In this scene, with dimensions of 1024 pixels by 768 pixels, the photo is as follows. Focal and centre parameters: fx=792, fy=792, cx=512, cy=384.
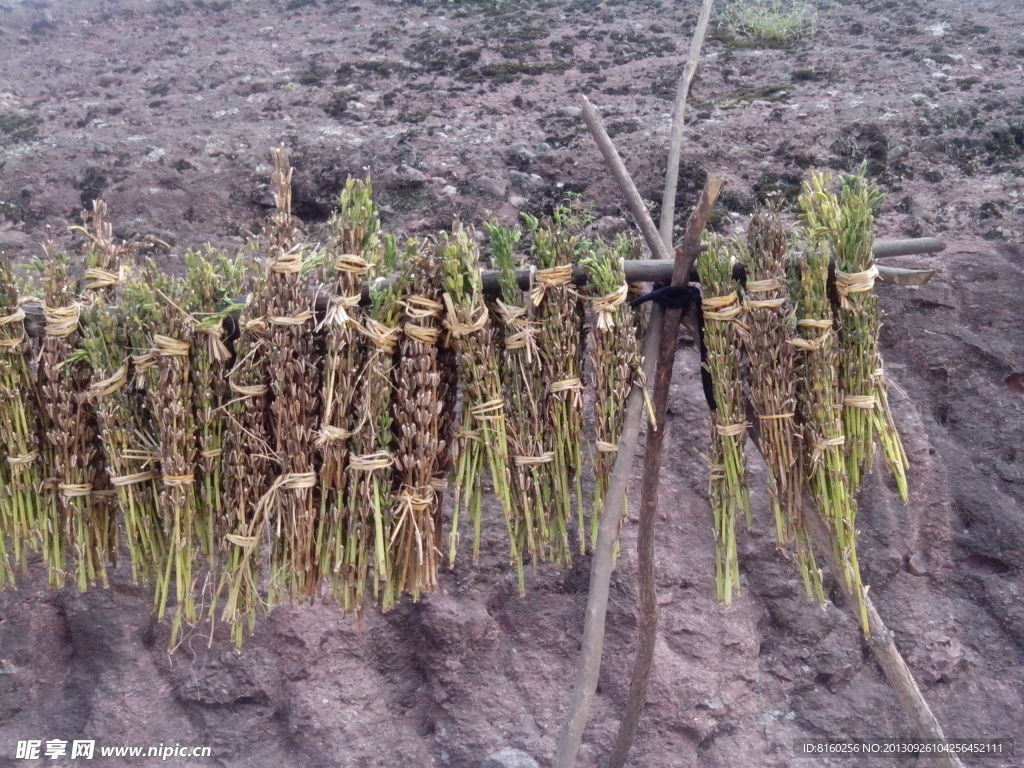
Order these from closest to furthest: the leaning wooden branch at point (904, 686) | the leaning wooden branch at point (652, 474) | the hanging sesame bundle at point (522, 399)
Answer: the leaning wooden branch at point (652, 474), the hanging sesame bundle at point (522, 399), the leaning wooden branch at point (904, 686)

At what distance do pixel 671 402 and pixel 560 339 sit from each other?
4.86 ft

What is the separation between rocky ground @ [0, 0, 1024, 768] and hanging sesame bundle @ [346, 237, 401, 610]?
45.0 inches

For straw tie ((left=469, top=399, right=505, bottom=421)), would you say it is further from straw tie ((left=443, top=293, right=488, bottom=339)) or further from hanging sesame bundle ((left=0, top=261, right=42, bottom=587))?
hanging sesame bundle ((left=0, top=261, right=42, bottom=587))

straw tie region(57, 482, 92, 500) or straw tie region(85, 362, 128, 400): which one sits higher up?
straw tie region(85, 362, 128, 400)

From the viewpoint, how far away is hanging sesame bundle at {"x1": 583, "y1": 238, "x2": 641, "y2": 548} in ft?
5.71

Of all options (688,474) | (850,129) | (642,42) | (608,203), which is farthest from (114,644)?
(642,42)

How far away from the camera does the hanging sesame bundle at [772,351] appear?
1697 mm

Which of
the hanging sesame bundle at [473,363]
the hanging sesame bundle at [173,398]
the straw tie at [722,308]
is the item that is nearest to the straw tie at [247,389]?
the hanging sesame bundle at [173,398]

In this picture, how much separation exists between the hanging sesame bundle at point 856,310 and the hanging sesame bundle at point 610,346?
1.45 feet

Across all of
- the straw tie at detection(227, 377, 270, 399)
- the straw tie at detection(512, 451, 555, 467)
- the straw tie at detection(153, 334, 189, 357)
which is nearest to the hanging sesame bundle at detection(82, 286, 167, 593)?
the straw tie at detection(153, 334, 189, 357)

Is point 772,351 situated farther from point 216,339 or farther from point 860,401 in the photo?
point 216,339

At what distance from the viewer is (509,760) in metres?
2.63

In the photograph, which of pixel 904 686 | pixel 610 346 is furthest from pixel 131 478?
pixel 904 686

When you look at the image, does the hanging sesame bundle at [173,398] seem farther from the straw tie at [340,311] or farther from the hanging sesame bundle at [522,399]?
the hanging sesame bundle at [522,399]
